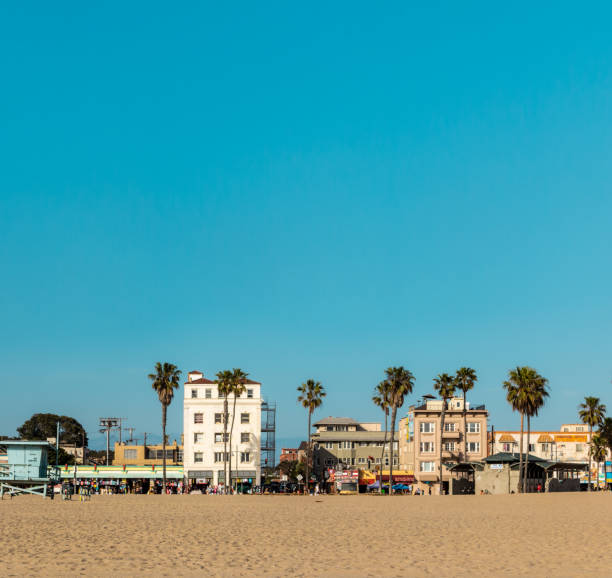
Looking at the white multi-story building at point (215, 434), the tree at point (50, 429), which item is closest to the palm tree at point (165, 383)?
the white multi-story building at point (215, 434)

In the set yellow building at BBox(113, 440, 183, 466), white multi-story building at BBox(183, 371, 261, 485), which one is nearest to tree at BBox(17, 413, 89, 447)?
yellow building at BBox(113, 440, 183, 466)

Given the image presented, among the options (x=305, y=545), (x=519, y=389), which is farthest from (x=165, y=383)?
(x=305, y=545)

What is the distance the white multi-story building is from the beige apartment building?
19.7 meters

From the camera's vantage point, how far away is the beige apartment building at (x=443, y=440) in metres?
102

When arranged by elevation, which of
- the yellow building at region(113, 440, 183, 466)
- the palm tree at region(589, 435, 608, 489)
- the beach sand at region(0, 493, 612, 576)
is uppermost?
the beach sand at region(0, 493, 612, 576)

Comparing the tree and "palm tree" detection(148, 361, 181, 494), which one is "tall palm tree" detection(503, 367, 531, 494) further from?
the tree

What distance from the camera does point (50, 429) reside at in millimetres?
162125

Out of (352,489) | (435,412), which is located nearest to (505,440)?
(435,412)

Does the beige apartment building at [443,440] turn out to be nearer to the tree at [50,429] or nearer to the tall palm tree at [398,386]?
the tall palm tree at [398,386]

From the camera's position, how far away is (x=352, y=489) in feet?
295

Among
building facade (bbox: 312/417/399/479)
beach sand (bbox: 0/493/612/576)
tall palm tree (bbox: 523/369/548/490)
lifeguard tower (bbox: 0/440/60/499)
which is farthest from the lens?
building facade (bbox: 312/417/399/479)

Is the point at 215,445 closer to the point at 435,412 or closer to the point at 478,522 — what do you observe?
the point at 435,412

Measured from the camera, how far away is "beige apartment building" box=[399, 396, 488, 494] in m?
102

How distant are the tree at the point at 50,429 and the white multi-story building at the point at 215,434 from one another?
2589 inches
